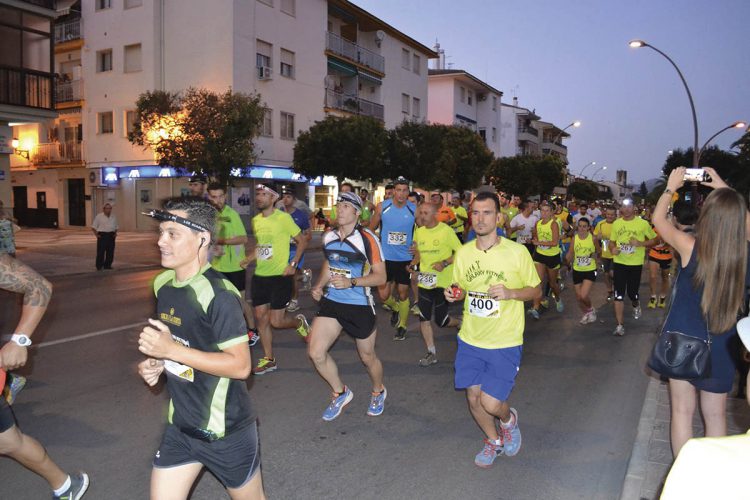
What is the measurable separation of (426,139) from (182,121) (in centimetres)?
1424

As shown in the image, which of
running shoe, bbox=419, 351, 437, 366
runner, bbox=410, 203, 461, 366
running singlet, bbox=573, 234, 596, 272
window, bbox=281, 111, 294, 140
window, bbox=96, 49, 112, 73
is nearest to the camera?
running shoe, bbox=419, 351, 437, 366

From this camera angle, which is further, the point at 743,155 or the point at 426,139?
the point at 743,155

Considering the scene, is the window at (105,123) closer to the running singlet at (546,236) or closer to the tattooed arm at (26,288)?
the running singlet at (546,236)

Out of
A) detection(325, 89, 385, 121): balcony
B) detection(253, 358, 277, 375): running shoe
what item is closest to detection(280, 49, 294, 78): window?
detection(325, 89, 385, 121): balcony

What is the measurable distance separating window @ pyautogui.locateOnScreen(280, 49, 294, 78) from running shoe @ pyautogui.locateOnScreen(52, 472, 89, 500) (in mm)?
29530

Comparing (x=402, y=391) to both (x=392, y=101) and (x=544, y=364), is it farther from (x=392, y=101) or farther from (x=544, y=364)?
(x=392, y=101)

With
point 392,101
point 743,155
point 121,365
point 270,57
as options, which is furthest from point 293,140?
point 743,155

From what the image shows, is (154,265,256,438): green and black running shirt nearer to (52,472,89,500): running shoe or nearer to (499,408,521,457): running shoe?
(52,472,89,500): running shoe

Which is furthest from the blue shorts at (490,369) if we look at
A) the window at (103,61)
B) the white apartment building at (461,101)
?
the white apartment building at (461,101)

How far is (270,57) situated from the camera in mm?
30484

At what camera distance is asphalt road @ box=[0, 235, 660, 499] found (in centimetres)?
407

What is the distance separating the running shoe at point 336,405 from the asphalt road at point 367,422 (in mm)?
73

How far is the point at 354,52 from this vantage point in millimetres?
36906

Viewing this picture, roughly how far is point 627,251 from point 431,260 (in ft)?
12.0
